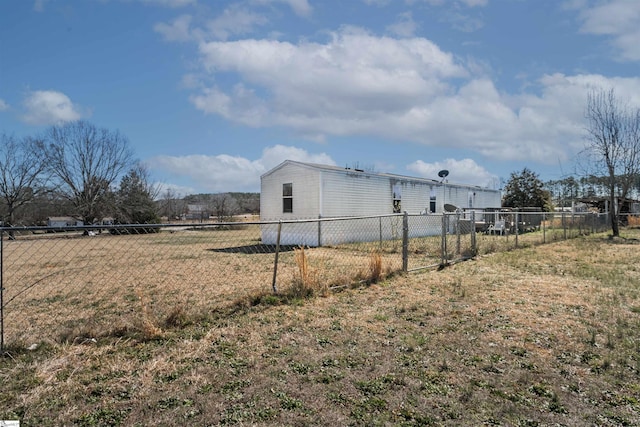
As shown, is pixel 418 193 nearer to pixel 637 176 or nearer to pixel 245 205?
pixel 637 176

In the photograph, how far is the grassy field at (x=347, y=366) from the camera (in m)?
2.32

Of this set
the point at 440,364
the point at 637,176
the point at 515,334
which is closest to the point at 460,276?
the point at 515,334

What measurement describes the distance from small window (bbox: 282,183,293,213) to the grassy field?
1054 cm

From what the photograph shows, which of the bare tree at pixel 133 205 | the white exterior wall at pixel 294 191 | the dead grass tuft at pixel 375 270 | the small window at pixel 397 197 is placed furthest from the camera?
the bare tree at pixel 133 205

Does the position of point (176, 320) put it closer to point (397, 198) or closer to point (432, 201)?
point (397, 198)

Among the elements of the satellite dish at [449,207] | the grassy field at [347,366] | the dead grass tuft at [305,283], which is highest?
the satellite dish at [449,207]

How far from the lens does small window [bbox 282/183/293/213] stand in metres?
15.6

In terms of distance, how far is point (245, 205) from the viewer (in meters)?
54.3

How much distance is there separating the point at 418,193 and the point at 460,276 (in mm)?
12726

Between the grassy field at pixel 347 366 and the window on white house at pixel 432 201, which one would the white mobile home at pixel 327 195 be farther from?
the grassy field at pixel 347 366

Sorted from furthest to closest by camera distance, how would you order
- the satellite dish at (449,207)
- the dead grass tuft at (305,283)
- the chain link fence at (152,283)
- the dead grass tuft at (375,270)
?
the satellite dish at (449,207) → the dead grass tuft at (375,270) → the dead grass tuft at (305,283) → the chain link fence at (152,283)

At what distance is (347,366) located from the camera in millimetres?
3010

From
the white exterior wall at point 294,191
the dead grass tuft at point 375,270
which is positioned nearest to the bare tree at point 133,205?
the white exterior wall at point 294,191

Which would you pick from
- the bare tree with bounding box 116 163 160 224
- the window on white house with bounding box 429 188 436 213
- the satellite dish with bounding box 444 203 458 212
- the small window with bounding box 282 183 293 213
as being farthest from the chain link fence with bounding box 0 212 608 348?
the bare tree with bounding box 116 163 160 224
